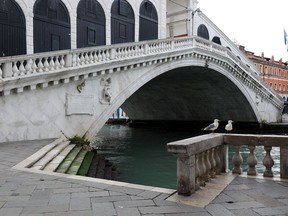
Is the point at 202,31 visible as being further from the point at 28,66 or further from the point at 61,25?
the point at 28,66

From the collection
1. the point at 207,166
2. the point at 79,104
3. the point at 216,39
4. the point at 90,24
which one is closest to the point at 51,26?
the point at 90,24

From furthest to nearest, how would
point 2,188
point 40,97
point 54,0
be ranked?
point 54,0 → point 40,97 → point 2,188

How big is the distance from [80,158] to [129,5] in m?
8.89

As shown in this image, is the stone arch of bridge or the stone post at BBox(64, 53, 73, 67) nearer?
the stone post at BBox(64, 53, 73, 67)

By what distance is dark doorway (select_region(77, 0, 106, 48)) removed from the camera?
12281 mm

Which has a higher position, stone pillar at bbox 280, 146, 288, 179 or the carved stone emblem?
the carved stone emblem

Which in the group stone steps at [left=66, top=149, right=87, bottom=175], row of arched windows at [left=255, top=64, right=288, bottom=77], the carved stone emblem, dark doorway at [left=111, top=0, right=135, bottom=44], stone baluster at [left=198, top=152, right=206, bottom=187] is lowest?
stone steps at [left=66, top=149, right=87, bottom=175]

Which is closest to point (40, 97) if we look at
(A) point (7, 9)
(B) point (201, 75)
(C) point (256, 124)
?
(A) point (7, 9)

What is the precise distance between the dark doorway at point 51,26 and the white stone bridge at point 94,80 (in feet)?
2.05

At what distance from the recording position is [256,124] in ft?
79.7

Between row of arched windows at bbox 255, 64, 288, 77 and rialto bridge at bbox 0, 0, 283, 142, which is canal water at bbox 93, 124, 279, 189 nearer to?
rialto bridge at bbox 0, 0, 283, 142

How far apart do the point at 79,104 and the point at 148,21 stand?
7.12 metres

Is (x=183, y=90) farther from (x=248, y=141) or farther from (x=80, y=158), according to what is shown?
(x=248, y=141)

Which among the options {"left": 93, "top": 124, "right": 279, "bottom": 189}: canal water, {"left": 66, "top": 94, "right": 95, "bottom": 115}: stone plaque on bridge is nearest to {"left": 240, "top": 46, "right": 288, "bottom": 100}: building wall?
{"left": 93, "top": 124, "right": 279, "bottom": 189}: canal water
